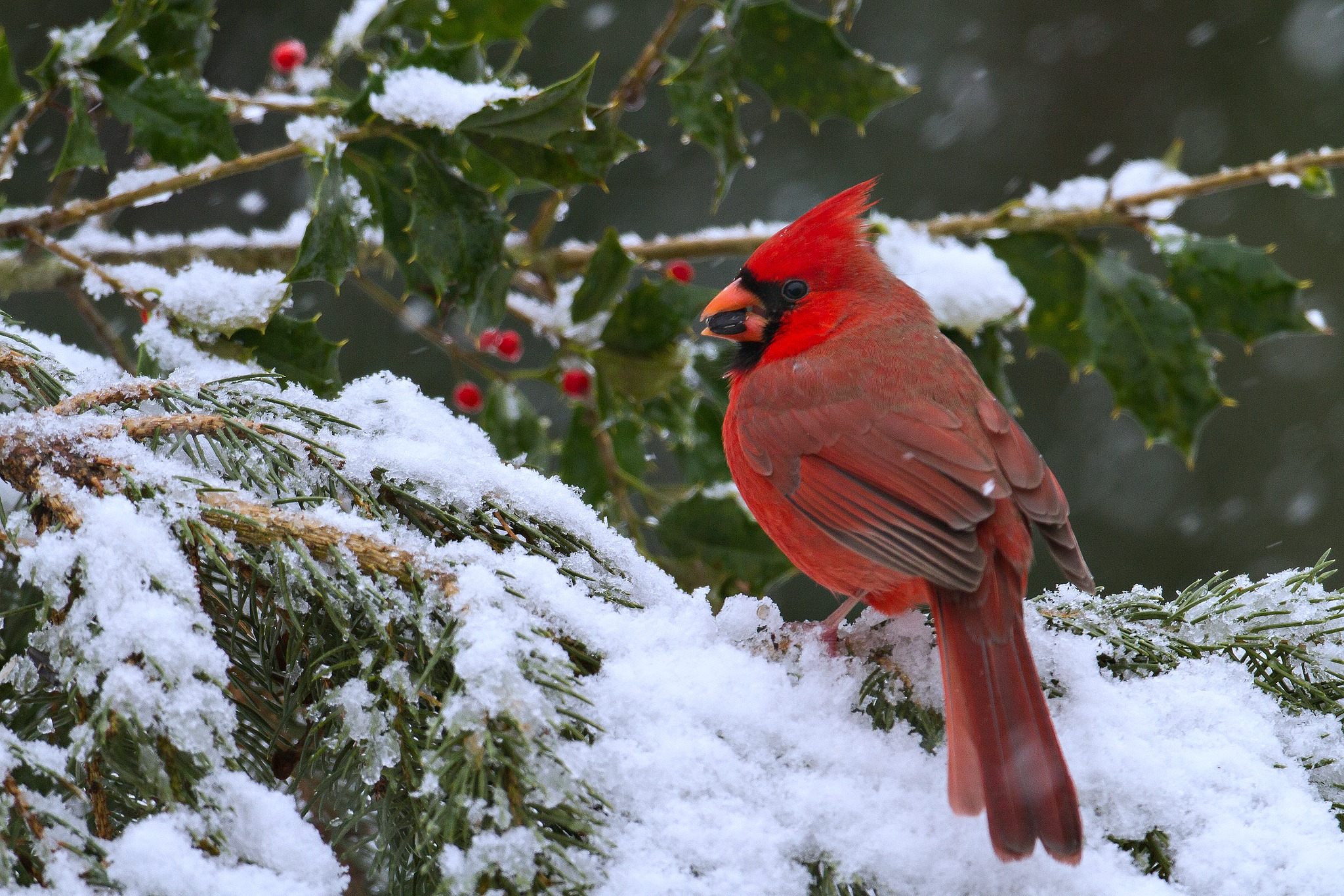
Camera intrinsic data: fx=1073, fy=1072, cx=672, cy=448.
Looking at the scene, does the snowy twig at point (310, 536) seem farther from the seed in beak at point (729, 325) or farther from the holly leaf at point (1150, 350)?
the holly leaf at point (1150, 350)

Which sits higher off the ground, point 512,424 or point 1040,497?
point 512,424

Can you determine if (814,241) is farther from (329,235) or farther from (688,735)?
(688,735)

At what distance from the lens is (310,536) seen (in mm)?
1049

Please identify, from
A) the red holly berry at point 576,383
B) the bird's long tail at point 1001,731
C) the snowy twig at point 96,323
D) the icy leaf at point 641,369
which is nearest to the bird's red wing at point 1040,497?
the bird's long tail at point 1001,731

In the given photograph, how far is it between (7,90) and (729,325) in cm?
129

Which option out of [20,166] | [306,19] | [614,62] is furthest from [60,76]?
[614,62]

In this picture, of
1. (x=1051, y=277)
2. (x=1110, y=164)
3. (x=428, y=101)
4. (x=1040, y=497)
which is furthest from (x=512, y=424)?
(x=1110, y=164)

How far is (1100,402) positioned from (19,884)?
5.50m

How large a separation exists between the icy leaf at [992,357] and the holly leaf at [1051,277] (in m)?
0.08

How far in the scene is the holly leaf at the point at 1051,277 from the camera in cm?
238

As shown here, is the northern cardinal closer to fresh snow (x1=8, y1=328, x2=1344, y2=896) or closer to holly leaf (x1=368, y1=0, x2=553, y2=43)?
fresh snow (x1=8, y1=328, x2=1344, y2=896)

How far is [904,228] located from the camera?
2500mm

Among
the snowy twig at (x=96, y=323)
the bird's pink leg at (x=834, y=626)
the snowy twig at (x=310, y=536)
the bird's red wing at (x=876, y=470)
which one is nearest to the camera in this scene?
the snowy twig at (x=310, y=536)

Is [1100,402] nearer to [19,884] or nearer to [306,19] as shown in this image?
[306,19]
